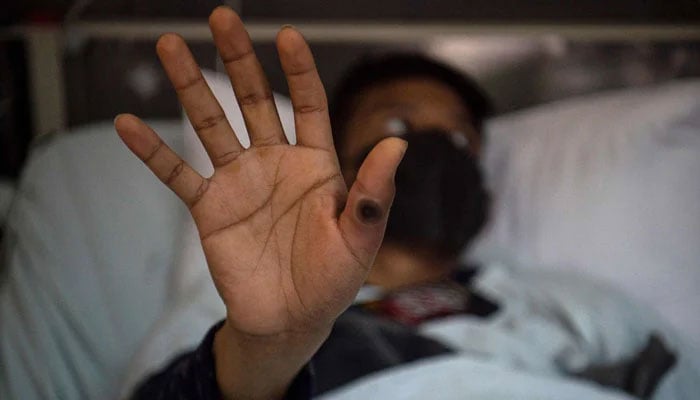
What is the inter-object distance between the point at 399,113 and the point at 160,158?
2.02ft

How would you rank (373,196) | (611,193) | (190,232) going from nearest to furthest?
(373,196) → (190,232) → (611,193)

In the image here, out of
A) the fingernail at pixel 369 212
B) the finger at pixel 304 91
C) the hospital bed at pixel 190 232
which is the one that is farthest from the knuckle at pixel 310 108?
the hospital bed at pixel 190 232

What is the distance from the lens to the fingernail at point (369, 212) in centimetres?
46

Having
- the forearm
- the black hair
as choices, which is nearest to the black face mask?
the black hair

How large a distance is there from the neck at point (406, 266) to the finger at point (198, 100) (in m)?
0.48

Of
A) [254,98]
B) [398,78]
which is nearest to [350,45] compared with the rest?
[398,78]

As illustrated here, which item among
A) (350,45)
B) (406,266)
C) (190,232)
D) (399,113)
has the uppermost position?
(350,45)

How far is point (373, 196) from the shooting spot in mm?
458

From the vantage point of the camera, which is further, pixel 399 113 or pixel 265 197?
pixel 399 113

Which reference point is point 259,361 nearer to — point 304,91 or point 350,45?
point 304,91

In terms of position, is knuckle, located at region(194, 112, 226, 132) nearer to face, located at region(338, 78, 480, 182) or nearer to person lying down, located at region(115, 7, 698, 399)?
person lying down, located at region(115, 7, 698, 399)

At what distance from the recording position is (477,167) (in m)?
1.10

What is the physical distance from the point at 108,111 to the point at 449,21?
0.63 metres

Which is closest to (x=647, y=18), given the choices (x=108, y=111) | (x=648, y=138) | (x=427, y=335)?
(x=648, y=138)
